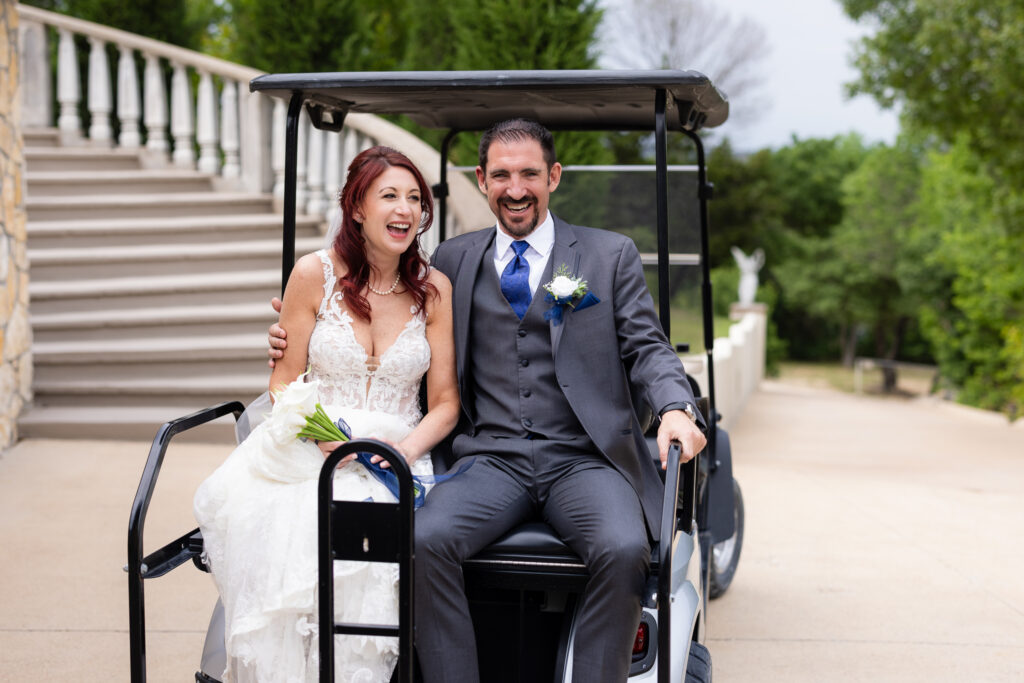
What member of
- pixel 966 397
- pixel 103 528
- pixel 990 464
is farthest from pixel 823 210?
pixel 103 528

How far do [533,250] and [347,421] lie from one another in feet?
2.61

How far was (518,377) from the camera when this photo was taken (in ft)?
10.1

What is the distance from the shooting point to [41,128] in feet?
31.4

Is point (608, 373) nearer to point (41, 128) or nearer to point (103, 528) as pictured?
point (103, 528)

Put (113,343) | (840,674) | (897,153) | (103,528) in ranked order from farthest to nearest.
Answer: (897,153) < (113,343) < (103,528) < (840,674)

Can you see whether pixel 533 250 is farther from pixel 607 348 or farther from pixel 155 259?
pixel 155 259

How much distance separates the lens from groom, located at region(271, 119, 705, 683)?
274 centimetres

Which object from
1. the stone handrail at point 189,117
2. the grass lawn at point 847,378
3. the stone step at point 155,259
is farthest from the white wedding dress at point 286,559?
the grass lawn at point 847,378

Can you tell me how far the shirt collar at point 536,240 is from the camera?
3.22 metres

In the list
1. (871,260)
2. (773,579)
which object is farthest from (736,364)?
(871,260)

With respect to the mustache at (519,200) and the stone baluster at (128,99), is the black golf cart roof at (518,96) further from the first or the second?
the stone baluster at (128,99)

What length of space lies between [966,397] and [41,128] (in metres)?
25.5

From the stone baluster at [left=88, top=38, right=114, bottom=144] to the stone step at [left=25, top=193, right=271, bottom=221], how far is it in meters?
0.99

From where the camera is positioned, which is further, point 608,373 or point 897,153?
point 897,153
